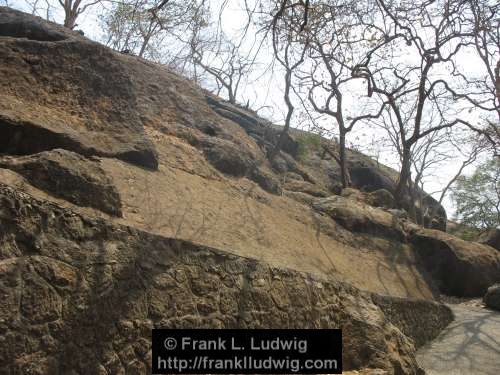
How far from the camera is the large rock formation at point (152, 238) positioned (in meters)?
3.85

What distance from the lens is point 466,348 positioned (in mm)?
8703

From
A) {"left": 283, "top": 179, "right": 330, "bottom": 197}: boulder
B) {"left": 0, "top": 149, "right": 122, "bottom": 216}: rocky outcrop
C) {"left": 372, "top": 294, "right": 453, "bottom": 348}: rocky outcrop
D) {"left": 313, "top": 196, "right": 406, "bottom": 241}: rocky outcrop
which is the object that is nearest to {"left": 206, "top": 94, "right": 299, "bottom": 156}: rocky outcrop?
{"left": 283, "top": 179, "right": 330, "bottom": 197}: boulder

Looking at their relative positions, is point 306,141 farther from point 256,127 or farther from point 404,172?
point 404,172

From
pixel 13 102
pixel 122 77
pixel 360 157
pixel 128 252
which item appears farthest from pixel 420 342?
pixel 360 157

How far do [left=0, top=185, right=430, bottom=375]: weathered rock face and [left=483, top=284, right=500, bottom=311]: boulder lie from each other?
752 cm

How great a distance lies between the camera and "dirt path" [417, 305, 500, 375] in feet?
25.7

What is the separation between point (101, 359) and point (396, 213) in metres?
12.4

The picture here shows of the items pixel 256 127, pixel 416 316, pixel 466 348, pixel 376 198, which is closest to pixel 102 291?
pixel 416 316

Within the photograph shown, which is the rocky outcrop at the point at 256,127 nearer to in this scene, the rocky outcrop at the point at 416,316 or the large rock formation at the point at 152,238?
the large rock formation at the point at 152,238

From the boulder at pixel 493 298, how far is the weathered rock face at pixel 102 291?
752 centimetres

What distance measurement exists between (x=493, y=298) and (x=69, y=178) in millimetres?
10104

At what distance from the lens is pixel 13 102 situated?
696cm

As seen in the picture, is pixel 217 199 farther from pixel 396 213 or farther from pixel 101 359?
pixel 396 213

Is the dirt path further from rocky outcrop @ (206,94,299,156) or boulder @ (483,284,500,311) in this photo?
rocky outcrop @ (206,94,299,156)
